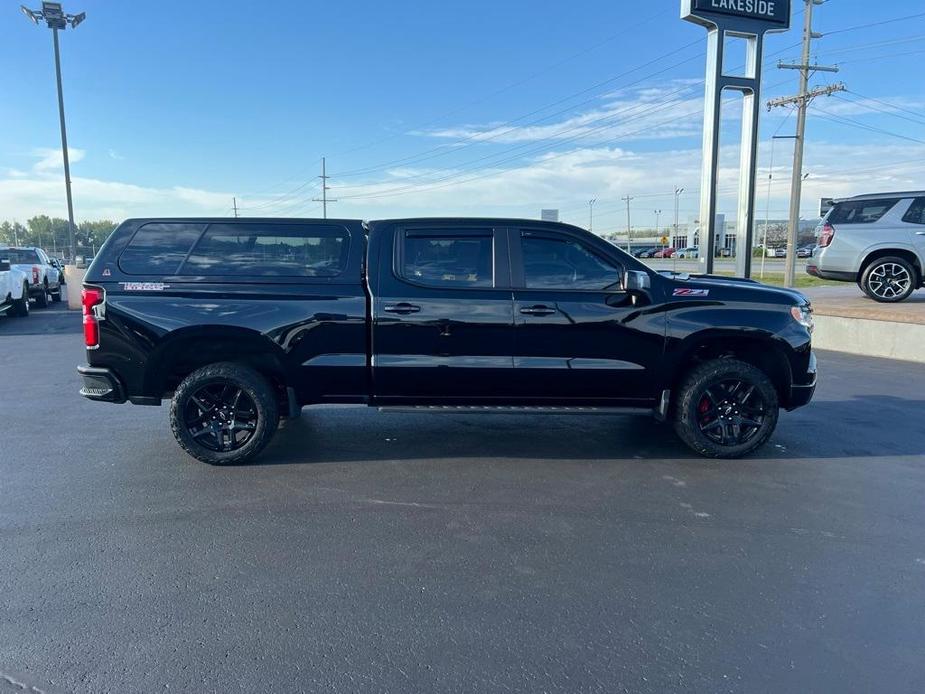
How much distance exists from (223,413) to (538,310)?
2640 millimetres

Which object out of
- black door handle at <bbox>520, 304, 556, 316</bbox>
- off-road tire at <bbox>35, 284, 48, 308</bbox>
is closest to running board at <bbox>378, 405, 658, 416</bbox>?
black door handle at <bbox>520, 304, 556, 316</bbox>

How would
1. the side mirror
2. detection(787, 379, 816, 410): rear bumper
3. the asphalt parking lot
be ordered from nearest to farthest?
the asphalt parking lot → the side mirror → detection(787, 379, 816, 410): rear bumper

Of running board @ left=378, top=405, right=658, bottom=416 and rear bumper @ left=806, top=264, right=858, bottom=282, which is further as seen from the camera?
rear bumper @ left=806, top=264, right=858, bottom=282

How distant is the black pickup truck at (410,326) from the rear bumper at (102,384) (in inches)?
0.6

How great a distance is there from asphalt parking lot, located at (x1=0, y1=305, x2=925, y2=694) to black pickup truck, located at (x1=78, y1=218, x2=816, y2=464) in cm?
50

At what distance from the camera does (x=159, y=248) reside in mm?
5211

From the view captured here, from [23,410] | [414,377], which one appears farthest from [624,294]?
[23,410]

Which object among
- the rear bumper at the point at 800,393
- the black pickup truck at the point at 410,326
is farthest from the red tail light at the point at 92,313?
the rear bumper at the point at 800,393

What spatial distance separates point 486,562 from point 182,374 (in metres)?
3.08

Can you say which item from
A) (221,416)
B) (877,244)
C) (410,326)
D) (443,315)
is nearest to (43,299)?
(221,416)

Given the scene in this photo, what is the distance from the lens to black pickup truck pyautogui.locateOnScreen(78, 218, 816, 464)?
5.12 metres

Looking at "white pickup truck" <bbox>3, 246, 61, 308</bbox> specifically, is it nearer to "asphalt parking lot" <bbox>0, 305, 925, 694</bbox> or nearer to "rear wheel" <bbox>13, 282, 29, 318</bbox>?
"rear wheel" <bbox>13, 282, 29, 318</bbox>

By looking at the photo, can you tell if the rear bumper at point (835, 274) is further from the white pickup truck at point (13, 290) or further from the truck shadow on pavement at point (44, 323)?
the white pickup truck at point (13, 290)

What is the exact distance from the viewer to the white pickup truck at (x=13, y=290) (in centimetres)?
1480
